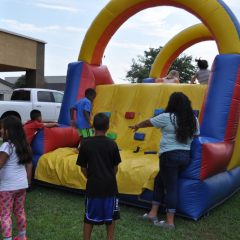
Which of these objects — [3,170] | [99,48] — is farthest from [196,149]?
[99,48]

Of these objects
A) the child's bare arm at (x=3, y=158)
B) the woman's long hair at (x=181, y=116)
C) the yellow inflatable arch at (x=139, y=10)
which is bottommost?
the child's bare arm at (x=3, y=158)

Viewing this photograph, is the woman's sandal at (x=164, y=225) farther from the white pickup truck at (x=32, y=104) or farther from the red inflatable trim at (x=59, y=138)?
the white pickup truck at (x=32, y=104)

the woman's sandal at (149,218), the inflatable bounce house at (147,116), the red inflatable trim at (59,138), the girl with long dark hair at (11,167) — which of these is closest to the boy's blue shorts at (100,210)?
the girl with long dark hair at (11,167)

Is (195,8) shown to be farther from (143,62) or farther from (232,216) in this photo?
(143,62)

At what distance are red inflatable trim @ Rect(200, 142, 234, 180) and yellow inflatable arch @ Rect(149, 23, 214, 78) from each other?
5.42 metres

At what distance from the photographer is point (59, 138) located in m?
6.40

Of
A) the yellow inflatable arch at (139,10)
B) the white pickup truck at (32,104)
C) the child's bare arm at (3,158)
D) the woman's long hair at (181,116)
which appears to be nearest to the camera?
the child's bare arm at (3,158)

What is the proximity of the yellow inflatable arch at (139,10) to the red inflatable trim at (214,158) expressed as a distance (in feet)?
4.80

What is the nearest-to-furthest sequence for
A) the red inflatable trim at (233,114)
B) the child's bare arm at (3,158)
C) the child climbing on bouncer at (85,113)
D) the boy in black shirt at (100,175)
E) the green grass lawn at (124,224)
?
the boy in black shirt at (100,175) → the child's bare arm at (3,158) → the green grass lawn at (124,224) → the red inflatable trim at (233,114) → the child climbing on bouncer at (85,113)

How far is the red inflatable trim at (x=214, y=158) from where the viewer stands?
15.3 ft

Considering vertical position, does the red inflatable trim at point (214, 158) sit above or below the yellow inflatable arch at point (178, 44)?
below

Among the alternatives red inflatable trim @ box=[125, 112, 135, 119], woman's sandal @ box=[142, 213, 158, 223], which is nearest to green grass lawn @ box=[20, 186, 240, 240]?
woman's sandal @ box=[142, 213, 158, 223]

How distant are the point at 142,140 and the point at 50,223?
2.39 m

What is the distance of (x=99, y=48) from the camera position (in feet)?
25.1
